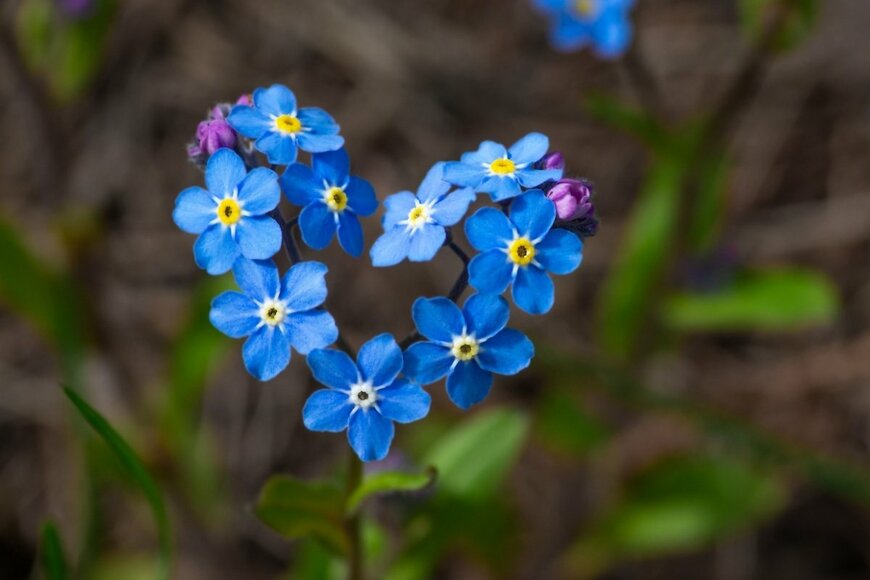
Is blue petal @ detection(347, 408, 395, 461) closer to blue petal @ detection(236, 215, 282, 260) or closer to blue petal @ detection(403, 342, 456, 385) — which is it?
blue petal @ detection(403, 342, 456, 385)

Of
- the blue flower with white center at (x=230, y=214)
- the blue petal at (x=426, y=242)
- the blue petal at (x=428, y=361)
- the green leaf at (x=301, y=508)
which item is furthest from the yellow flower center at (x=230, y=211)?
the green leaf at (x=301, y=508)

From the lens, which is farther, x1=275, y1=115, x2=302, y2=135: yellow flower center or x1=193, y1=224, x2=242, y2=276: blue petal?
x1=275, y1=115, x2=302, y2=135: yellow flower center

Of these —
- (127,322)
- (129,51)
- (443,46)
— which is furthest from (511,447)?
(129,51)

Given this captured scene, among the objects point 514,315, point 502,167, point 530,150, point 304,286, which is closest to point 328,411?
point 304,286

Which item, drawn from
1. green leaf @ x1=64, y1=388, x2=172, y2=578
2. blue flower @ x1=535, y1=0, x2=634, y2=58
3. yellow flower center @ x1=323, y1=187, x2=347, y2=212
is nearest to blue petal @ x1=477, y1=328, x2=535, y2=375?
yellow flower center @ x1=323, y1=187, x2=347, y2=212

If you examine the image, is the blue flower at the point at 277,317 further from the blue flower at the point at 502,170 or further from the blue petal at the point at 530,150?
the blue petal at the point at 530,150

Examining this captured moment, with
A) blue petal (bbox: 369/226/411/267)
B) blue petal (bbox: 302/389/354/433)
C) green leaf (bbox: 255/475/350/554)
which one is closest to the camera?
blue petal (bbox: 302/389/354/433)

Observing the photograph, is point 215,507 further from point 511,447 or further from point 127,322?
point 511,447
